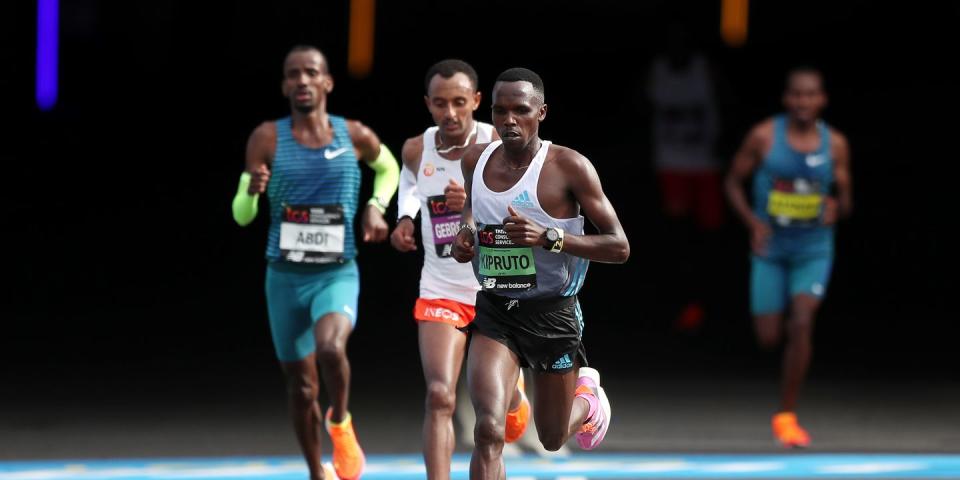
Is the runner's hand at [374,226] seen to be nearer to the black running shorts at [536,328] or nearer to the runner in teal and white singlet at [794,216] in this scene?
the black running shorts at [536,328]

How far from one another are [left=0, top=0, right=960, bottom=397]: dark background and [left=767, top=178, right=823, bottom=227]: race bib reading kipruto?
2.19 metres

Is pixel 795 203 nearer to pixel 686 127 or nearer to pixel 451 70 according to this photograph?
pixel 451 70

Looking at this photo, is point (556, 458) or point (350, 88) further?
point (350, 88)

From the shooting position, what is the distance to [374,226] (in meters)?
A: 7.01

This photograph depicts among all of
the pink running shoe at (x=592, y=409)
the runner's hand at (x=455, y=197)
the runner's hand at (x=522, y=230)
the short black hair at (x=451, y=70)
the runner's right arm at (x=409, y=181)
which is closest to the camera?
the runner's hand at (x=522, y=230)

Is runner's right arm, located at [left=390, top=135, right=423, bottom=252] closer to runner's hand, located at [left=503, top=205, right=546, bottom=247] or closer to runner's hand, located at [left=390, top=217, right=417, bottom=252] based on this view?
runner's hand, located at [left=390, top=217, right=417, bottom=252]

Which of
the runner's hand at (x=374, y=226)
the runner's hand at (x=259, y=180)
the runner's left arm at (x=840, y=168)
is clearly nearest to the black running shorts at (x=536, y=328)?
the runner's hand at (x=374, y=226)

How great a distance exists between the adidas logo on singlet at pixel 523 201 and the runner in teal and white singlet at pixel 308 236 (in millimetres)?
1643

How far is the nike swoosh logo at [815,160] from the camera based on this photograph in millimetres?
8875

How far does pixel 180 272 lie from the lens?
49.3 ft

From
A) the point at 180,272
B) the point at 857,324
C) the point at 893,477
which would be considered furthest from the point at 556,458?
the point at 180,272

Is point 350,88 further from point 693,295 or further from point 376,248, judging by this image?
point 693,295

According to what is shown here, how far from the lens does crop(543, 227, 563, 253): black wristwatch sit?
5488 mm

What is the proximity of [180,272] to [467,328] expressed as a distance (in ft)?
30.3
